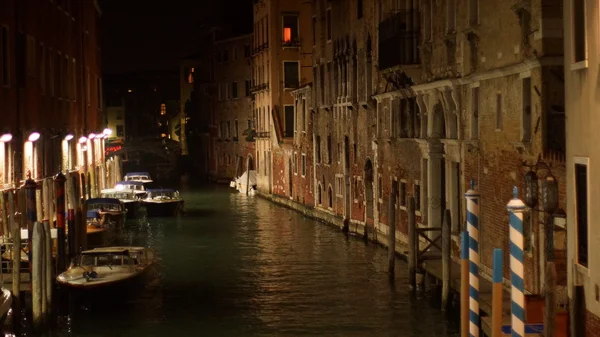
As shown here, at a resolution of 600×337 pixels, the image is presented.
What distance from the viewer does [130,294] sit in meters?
18.6

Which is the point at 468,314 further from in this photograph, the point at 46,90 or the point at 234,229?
the point at 234,229

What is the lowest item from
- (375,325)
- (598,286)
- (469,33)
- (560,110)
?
(375,325)

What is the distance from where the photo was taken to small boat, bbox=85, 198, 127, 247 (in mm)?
24925

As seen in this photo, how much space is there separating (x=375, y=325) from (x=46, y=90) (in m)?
11.6

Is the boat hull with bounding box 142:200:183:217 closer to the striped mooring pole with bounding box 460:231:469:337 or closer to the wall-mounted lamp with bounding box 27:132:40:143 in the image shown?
the wall-mounted lamp with bounding box 27:132:40:143

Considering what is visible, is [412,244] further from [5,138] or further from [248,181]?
[248,181]

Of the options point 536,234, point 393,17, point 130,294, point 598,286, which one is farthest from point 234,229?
point 598,286

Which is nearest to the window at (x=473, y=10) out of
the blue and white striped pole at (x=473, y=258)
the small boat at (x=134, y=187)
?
the blue and white striped pole at (x=473, y=258)

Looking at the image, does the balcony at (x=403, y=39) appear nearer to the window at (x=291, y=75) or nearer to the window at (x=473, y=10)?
the window at (x=473, y=10)

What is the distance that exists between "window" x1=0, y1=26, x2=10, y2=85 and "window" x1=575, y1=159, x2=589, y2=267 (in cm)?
1164

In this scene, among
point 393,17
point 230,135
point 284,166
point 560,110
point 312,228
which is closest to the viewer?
point 560,110

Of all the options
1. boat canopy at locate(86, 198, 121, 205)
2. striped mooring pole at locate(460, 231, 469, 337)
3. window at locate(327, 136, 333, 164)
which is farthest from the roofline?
striped mooring pole at locate(460, 231, 469, 337)

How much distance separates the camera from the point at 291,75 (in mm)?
45250

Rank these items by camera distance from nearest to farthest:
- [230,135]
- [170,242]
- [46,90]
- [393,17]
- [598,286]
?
[598,286]
[393,17]
[46,90]
[170,242]
[230,135]
